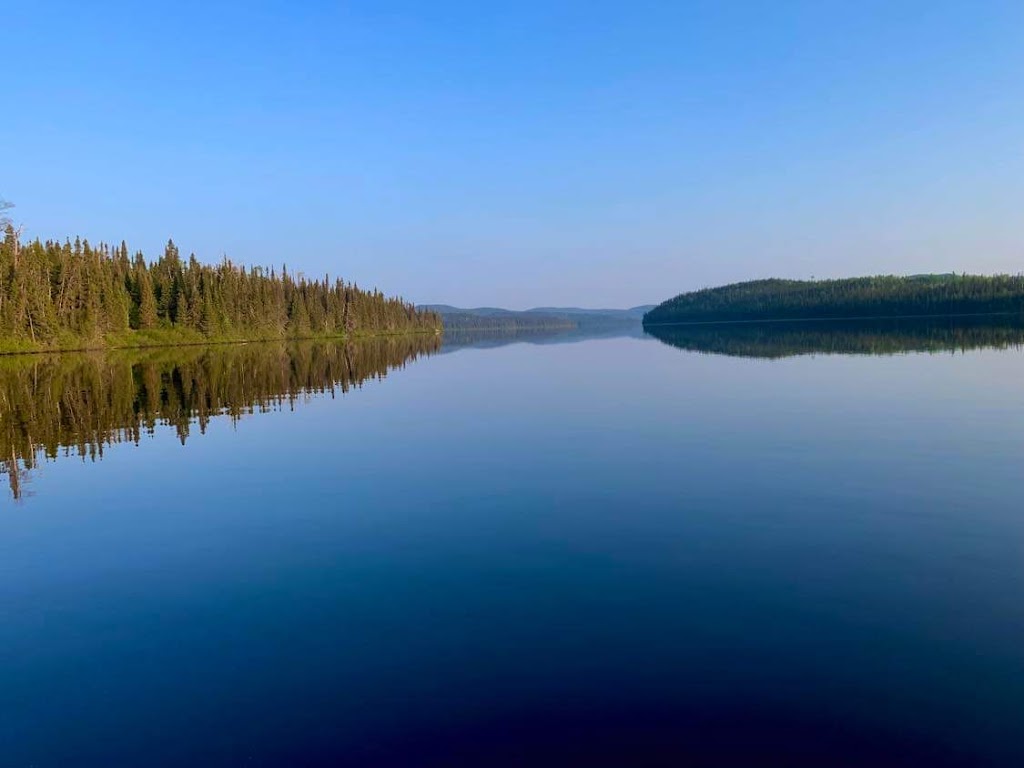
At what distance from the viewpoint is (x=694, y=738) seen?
23.7 ft

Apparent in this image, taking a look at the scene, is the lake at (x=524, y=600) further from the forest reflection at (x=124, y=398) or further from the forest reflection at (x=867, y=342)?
the forest reflection at (x=867, y=342)

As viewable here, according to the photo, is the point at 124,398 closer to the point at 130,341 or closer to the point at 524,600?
the point at 524,600

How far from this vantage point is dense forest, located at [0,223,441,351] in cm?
9403

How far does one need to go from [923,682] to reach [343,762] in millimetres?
6824

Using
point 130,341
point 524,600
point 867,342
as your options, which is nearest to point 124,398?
point 524,600

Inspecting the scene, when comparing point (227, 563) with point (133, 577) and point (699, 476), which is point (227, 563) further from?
point (699, 476)

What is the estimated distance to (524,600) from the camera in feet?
35.7

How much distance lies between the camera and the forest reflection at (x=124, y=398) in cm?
2762

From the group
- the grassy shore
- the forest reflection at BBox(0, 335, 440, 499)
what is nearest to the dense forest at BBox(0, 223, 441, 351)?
the grassy shore

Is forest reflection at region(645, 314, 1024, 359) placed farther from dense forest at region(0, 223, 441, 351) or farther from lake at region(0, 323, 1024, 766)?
dense forest at region(0, 223, 441, 351)

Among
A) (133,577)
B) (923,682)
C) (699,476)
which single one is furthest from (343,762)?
(699,476)

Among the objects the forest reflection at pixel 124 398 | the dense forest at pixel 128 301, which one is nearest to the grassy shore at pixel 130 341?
the dense forest at pixel 128 301

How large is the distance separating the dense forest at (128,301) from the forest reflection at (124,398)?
93.5 ft

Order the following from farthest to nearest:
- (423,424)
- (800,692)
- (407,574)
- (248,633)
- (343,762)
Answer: (423,424)
(407,574)
(248,633)
(800,692)
(343,762)
